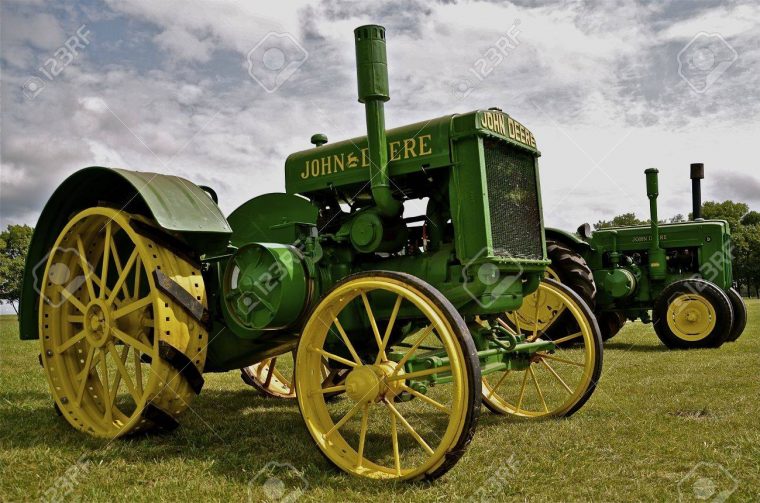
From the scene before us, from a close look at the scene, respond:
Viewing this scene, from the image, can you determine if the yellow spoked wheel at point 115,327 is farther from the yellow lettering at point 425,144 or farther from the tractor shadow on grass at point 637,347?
the tractor shadow on grass at point 637,347

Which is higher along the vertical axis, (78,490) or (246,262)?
(246,262)

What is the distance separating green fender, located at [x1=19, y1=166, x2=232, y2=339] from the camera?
396cm

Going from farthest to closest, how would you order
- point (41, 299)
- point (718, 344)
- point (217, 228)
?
point (718, 344) < point (41, 299) < point (217, 228)

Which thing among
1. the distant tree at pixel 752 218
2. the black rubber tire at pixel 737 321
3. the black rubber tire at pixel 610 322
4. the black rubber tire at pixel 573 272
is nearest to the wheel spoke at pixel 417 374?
the black rubber tire at pixel 573 272

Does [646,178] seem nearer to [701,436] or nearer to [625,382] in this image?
[625,382]

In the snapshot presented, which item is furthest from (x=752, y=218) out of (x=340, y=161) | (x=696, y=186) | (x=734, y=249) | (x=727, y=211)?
(x=340, y=161)

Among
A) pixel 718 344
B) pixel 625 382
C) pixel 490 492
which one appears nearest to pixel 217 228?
pixel 490 492

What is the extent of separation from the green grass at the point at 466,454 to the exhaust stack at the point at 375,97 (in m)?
1.56

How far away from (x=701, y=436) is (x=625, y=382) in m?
2.08

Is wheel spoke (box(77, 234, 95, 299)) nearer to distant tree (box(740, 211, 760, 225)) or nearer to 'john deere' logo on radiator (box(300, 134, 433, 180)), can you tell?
'john deere' logo on radiator (box(300, 134, 433, 180))

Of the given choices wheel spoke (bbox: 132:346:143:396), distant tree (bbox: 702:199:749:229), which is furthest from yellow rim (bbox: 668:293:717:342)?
distant tree (bbox: 702:199:749:229)

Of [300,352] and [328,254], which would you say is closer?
[300,352]

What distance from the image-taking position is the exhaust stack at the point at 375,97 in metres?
3.60

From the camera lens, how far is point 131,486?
3127 millimetres
